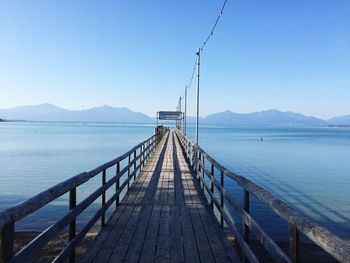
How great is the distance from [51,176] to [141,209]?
18.2 m

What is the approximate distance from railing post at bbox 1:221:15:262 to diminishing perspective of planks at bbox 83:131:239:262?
7.43 ft

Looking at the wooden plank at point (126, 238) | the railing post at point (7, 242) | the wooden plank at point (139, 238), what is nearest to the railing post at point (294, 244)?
the railing post at point (7, 242)

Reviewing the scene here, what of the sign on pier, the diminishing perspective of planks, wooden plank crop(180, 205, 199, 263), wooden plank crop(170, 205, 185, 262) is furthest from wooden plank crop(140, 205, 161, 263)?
the sign on pier

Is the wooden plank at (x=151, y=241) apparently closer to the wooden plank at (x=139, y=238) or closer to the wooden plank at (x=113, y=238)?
the wooden plank at (x=139, y=238)

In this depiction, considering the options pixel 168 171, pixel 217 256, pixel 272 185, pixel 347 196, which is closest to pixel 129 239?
pixel 217 256

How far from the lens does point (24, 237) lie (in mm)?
8969

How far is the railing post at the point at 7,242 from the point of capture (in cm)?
249

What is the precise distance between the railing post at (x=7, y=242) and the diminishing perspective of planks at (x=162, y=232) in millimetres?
2265

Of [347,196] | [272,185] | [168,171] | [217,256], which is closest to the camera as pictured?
[217,256]

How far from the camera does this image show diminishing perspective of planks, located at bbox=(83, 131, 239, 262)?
488cm

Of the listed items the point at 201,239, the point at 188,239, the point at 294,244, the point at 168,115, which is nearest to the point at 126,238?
the point at 188,239

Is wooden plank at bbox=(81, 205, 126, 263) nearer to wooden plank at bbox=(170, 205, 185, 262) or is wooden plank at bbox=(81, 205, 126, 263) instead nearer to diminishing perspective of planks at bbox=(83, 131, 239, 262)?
diminishing perspective of planks at bbox=(83, 131, 239, 262)

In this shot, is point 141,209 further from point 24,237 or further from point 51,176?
point 51,176

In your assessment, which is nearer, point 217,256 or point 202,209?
point 217,256
